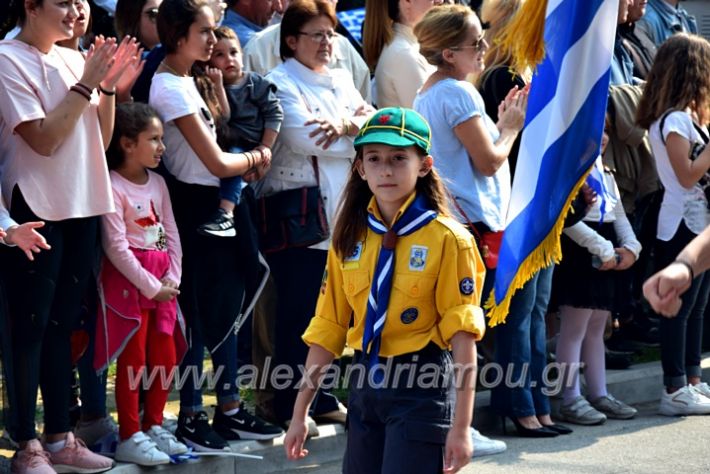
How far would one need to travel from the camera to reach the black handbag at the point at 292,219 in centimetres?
709

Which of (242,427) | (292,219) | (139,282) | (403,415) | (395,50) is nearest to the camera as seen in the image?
(403,415)

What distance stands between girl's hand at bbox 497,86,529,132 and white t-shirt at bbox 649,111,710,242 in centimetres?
127

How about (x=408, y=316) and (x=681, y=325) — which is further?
(x=681, y=325)

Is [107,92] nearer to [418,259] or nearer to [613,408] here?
[418,259]

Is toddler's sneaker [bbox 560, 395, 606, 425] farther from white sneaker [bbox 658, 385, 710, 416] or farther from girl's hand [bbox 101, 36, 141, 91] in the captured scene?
girl's hand [bbox 101, 36, 141, 91]

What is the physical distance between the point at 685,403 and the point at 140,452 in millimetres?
3495

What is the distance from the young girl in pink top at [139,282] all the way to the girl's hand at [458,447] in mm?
2135

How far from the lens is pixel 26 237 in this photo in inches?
221

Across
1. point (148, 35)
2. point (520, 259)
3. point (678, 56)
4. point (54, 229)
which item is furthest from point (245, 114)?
point (678, 56)

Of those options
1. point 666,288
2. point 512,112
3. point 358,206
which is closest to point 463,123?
point 512,112

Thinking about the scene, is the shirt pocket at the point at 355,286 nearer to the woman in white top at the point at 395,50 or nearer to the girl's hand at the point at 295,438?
the girl's hand at the point at 295,438

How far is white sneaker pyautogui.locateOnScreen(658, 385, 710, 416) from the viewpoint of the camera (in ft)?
26.9

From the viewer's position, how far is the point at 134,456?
20.9ft

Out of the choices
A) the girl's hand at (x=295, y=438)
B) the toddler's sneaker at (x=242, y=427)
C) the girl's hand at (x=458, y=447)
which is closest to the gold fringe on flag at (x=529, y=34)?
the girl's hand at (x=458, y=447)
